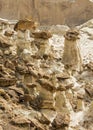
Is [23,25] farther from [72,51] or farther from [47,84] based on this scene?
[47,84]

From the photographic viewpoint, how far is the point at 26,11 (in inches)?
1335

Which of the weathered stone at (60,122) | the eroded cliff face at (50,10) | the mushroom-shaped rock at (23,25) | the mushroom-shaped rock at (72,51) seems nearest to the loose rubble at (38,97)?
the weathered stone at (60,122)

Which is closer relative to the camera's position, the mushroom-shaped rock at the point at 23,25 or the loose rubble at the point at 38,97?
the loose rubble at the point at 38,97

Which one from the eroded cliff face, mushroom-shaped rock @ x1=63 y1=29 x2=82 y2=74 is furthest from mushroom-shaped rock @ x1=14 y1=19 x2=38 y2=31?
the eroded cliff face

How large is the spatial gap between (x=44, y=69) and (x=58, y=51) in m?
6.81

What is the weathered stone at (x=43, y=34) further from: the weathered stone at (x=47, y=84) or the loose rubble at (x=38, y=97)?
the weathered stone at (x=47, y=84)

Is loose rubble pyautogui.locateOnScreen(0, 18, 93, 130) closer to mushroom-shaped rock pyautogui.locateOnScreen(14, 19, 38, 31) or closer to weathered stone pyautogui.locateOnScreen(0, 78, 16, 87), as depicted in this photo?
weathered stone pyautogui.locateOnScreen(0, 78, 16, 87)

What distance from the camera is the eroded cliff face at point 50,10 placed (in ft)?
108

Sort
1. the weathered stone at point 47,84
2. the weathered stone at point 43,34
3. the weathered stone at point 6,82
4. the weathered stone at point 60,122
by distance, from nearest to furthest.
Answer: the weathered stone at point 60,122 < the weathered stone at point 6,82 < the weathered stone at point 47,84 < the weathered stone at point 43,34

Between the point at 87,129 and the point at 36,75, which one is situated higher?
the point at 36,75

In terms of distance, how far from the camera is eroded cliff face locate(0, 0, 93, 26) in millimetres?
32938

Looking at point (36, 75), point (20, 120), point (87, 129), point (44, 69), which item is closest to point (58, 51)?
point (44, 69)

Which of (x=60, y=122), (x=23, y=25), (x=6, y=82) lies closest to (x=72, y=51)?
(x=23, y=25)

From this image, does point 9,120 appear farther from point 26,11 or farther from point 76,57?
point 26,11
